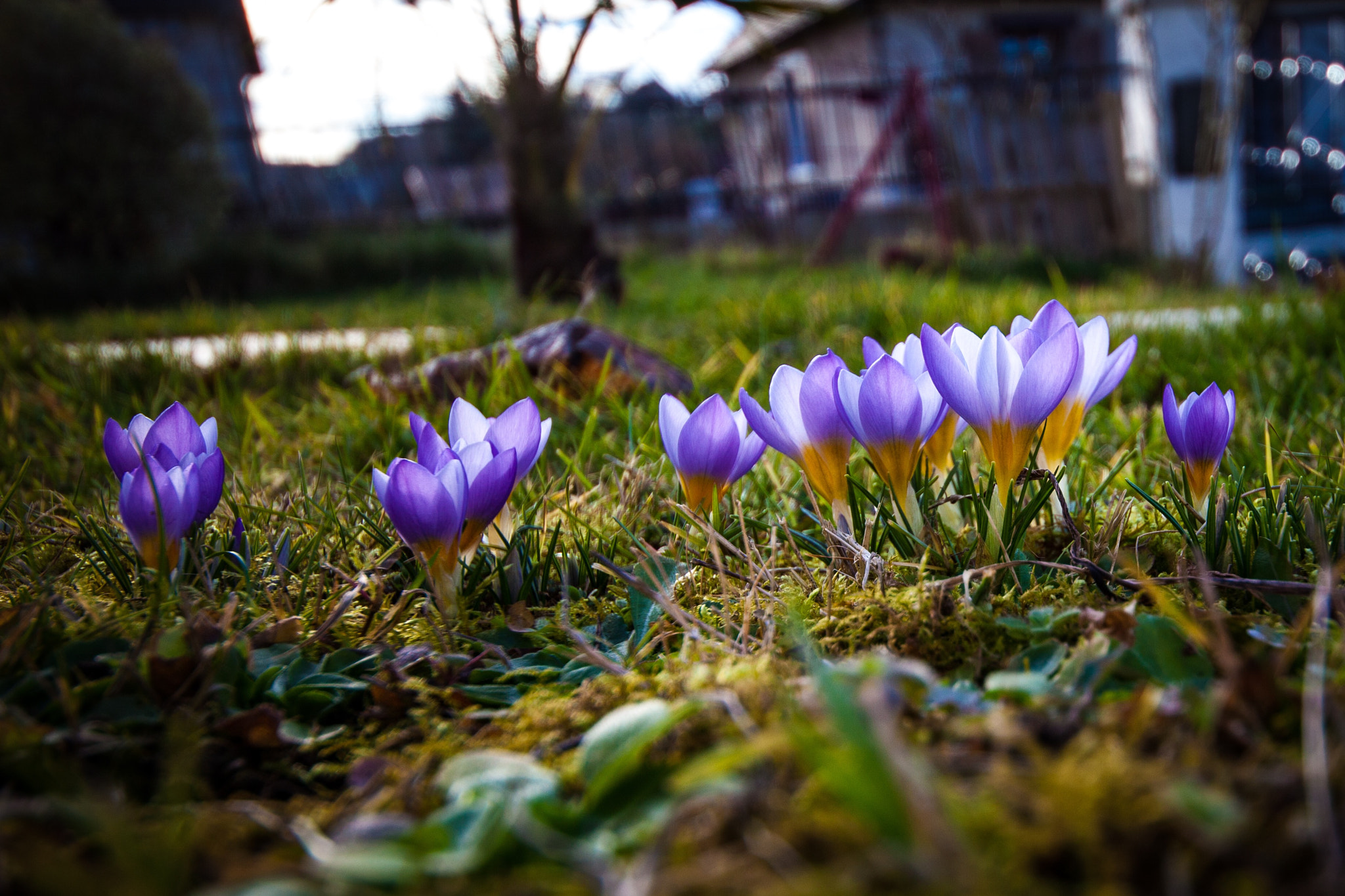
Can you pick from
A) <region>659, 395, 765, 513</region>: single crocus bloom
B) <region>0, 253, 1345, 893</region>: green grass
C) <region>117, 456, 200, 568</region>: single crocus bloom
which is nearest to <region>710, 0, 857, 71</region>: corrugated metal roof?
<region>0, 253, 1345, 893</region>: green grass

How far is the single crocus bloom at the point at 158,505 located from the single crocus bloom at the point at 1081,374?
3.08 feet

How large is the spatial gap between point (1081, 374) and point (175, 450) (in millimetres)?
1060

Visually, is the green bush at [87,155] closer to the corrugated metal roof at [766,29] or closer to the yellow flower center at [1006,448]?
the corrugated metal roof at [766,29]

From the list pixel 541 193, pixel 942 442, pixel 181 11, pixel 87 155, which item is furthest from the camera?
pixel 181 11

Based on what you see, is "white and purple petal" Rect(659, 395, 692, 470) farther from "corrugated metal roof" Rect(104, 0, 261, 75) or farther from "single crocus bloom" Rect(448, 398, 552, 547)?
"corrugated metal roof" Rect(104, 0, 261, 75)

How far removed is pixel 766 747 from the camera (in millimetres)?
494

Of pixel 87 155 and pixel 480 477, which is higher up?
pixel 87 155

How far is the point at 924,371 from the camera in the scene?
3.43 feet

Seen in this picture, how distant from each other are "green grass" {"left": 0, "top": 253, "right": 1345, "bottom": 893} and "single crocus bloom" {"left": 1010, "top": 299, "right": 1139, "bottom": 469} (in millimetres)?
78

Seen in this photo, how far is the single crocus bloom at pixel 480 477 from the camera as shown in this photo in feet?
3.19

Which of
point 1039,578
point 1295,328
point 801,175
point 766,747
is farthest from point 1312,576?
point 801,175

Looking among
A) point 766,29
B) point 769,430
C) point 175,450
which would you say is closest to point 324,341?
point 175,450

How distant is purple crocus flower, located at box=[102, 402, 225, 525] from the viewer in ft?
3.40

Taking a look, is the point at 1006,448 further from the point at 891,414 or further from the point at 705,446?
the point at 705,446
